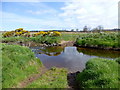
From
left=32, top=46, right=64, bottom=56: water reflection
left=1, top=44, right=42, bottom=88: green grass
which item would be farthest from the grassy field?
left=32, top=46, right=64, bottom=56: water reflection

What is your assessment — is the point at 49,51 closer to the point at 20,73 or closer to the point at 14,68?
the point at 20,73

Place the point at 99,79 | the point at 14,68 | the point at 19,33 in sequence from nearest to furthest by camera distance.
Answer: the point at 99,79
the point at 14,68
the point at 19,33

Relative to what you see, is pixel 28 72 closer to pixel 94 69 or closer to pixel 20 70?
pixel 20 70

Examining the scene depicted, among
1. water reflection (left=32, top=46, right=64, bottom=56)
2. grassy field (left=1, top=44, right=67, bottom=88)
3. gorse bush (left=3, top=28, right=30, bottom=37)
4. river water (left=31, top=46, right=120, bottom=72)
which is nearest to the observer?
grassy field (left=1, top=44, right=67, bottom=88)

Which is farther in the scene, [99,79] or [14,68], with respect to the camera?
[14,68]

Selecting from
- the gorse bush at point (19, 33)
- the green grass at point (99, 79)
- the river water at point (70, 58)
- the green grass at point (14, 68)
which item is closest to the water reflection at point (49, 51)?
the river water at point (70, 58)

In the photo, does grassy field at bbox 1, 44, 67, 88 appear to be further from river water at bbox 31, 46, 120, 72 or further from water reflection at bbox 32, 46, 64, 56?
water reflection at bbox 32, 46, 64, 56

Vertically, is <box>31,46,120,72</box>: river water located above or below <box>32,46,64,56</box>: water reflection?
below

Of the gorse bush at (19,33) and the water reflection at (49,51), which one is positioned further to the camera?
the gorse bush at (19,33)

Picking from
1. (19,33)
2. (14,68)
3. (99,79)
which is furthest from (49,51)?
(19,33)

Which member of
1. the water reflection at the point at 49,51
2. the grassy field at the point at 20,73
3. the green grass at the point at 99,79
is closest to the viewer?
the green grass at the point at 99,79

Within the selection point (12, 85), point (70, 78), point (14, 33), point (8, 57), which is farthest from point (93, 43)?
point (14, 33)

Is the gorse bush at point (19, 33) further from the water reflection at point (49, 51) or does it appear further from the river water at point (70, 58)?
the river water at point (70, 58)

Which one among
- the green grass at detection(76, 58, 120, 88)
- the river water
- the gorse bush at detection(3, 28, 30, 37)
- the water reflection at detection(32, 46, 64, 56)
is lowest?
the river water
